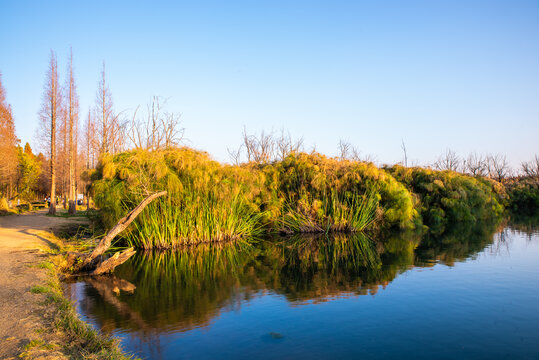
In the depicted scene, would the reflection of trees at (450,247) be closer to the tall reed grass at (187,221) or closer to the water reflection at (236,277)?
the water reflection at (236,277)

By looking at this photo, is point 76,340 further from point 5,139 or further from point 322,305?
point 5,139

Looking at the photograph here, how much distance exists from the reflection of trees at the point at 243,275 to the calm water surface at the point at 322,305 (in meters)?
0.04

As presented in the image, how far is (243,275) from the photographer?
1030cm

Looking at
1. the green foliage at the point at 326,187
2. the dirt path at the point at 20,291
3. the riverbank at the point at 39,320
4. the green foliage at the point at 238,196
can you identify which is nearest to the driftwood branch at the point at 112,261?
the riverbank at the point at 39,320

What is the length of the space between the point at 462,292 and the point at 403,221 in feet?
43.2

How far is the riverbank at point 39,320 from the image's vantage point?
4.47 meters

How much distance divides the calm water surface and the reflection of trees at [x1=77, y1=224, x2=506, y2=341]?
0.12ft

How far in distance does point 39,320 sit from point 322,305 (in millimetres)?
5030

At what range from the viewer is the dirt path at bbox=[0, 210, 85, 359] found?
4785mm

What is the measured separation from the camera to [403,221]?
2097cm

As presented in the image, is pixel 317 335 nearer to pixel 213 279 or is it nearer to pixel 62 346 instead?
pixel 62 346

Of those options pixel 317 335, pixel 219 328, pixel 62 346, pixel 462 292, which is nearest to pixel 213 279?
pixel 219 328

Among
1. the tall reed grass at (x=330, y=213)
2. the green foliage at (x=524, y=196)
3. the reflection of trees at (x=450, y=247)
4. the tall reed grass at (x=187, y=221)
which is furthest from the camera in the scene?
the green foliage at (x=524, y=196)

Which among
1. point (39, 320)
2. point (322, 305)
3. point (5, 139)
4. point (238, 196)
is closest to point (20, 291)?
point (39, 320)
